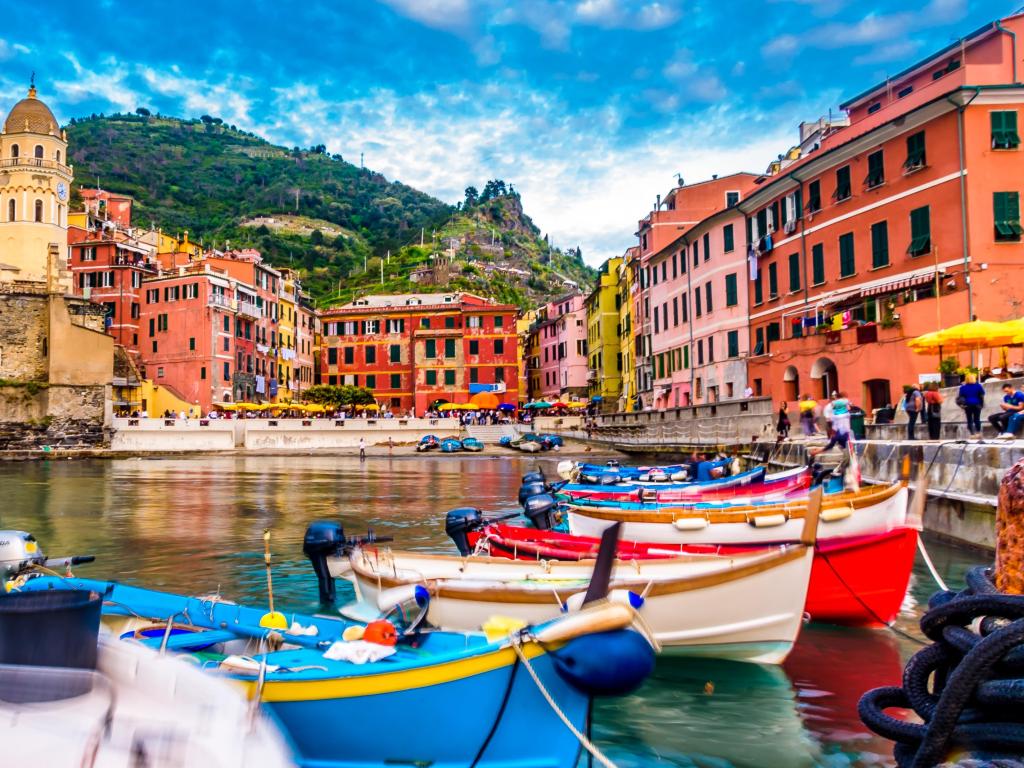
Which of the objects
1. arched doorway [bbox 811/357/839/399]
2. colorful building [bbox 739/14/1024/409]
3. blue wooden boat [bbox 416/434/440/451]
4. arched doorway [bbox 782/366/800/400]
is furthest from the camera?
blue wooden boat [bbox 416/434/440/451]

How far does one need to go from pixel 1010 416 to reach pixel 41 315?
213ft

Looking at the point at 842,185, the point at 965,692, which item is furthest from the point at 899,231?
the point at 965,692

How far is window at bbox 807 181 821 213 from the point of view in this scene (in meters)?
33.0

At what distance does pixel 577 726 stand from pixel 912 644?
634 cm

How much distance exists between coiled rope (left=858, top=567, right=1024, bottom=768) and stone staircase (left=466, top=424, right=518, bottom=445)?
176ft

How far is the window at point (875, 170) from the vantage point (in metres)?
28.9

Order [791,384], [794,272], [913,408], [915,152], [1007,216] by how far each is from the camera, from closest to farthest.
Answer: [913,408] → [1007,216] → [915,152] → [791,384] → [794,272]

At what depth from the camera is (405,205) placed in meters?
186

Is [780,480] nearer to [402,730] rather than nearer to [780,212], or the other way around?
[402,730]

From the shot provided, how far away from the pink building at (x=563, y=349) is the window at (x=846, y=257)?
43135 mm

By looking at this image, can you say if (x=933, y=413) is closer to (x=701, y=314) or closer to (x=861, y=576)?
(x=861, y=576)

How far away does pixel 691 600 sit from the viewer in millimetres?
7852

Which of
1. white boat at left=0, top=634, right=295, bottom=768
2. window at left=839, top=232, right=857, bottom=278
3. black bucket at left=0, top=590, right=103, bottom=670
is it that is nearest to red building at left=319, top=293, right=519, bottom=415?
window at left=839, top=232, right=857, bottom=278

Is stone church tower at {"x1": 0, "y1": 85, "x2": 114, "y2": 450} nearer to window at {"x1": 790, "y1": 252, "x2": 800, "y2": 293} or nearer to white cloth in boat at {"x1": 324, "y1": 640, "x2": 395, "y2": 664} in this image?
window at {"x1": 790, "y1": 252, "x2": 800, "y2": 293}
